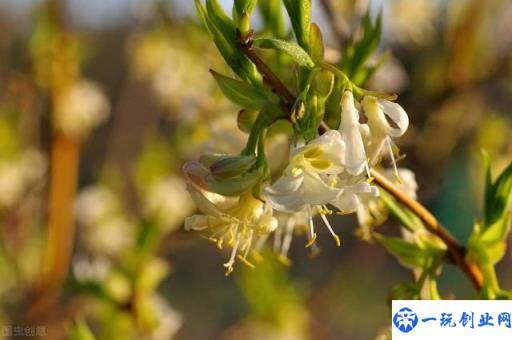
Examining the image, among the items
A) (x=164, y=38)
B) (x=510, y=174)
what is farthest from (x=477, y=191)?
(x=510, y=174)

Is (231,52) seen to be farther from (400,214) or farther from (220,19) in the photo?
(400,214)

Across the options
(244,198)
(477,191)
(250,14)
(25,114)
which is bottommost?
(477,191)

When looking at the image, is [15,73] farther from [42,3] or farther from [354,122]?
[354,122]

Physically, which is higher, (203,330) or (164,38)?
(164,38)

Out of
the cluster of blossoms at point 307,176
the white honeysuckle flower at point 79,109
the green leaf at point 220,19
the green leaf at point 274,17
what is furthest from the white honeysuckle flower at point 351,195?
the white honeysuckle flower at point 79,109

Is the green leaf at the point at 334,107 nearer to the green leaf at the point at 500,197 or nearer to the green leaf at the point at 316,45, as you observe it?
the green leaf at the point at 316,45

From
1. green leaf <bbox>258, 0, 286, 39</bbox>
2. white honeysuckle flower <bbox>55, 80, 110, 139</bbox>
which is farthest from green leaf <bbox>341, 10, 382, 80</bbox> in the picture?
white honeysuckle flower <bbox>55, 80, 110, 139</bbox>

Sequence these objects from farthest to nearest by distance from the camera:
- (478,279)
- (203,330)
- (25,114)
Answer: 1. (203,330)
2. (25,114)
3. (478,279)
